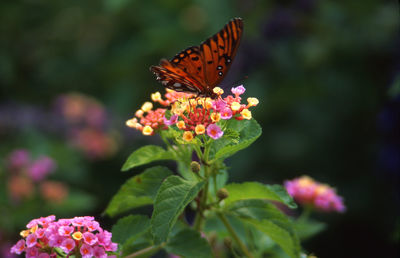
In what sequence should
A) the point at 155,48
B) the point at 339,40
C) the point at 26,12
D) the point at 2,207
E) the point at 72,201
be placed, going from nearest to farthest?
the point at 2,207, the point at 72,201, the point at 339,40, the point at 155,48, the point at 26,12

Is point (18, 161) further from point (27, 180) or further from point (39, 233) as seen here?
point (39, 233)

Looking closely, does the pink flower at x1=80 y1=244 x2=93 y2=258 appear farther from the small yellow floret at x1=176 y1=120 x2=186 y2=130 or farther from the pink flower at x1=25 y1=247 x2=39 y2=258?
the small yellow floret at x1=176 y1=120 x2=186 y2=130

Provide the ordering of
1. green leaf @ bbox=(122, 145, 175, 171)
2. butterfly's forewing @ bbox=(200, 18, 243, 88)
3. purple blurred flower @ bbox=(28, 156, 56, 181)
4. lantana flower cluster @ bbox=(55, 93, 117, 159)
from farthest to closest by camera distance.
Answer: lantana flower cluster @ bbox=(55, 93, 117, 159) → purple blurred flower @ bbox=(28, 156, 56, 181) → butterfly's forewing @ bbox=(200, 18, 243, 88) → green leaf @ bbox=(122, 145, 175, 171)

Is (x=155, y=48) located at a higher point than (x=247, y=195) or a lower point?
higher

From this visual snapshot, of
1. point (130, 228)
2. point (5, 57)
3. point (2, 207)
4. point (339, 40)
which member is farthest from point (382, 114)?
point (5, 57)

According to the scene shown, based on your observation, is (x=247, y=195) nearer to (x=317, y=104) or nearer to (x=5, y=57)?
(x=317, y=104)

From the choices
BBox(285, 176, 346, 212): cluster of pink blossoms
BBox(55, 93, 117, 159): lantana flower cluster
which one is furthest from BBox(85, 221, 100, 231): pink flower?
BBox(55, 93, 117, 159): lantana flower cluster

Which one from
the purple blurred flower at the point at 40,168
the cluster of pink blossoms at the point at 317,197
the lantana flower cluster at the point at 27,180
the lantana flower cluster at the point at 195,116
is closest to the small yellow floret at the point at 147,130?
the lantana flower cluster at the point at 195,116
